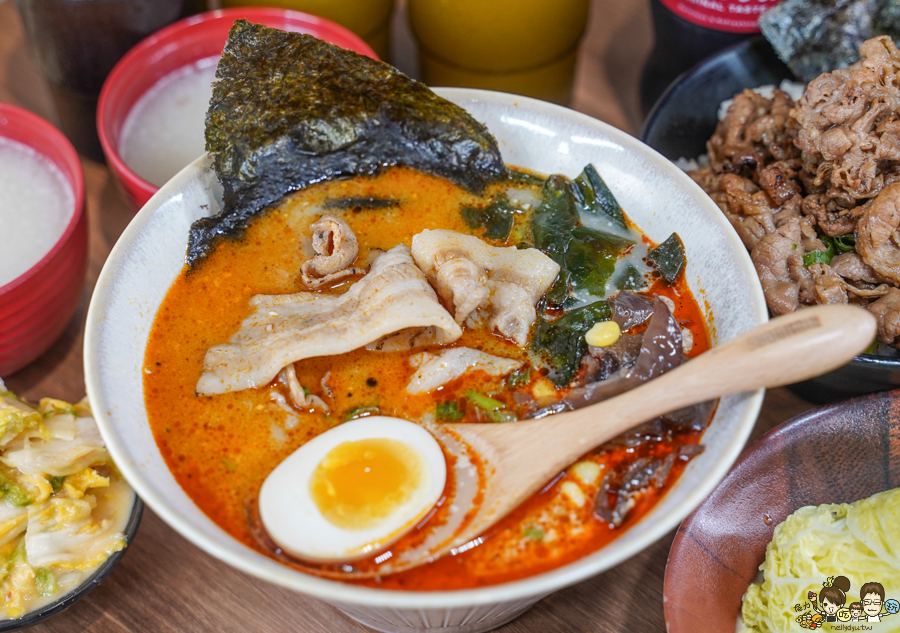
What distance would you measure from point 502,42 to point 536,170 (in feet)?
2.41

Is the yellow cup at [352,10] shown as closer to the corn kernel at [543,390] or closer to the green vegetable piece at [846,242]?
the corn kernel at [543,390]

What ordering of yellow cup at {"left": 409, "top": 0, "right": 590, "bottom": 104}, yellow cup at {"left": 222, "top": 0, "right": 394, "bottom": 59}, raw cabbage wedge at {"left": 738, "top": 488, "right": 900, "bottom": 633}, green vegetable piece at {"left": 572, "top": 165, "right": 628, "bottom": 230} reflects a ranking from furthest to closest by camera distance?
yellow cup at {"left": 222, "top": 0, "right": 394, "bottom": 59}
yellow cup at {"left": 409, "top": 0, "right": 590, "bottom": 104}
green vegetable piece at {"left": 572, "top": 165, "right": 628, "bottom": 230}
raw cabbage wedge at {"left": 738, "top": 488, "right": 900, "bottom": 633}

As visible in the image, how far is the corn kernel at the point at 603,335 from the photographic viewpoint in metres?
1.59

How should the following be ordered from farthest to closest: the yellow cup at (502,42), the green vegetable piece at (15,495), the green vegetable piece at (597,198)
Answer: the yellow cup at (502,42), the green vegetable piece at (597,198), the green vegetable piece at (15,495)

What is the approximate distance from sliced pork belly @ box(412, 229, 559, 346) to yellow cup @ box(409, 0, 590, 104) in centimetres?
103

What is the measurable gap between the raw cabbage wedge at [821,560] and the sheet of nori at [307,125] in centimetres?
115

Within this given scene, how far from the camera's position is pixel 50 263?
1950mm

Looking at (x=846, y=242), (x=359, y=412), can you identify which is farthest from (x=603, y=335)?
(x=846, y=242)

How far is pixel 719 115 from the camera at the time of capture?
2.52m

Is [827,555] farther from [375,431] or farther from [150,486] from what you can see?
[150,486]

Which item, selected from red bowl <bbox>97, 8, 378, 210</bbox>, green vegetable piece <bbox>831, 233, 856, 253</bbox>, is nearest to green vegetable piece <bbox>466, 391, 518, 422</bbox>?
green vegetable piece <bbox>831, 233, 856, 253</bbox>

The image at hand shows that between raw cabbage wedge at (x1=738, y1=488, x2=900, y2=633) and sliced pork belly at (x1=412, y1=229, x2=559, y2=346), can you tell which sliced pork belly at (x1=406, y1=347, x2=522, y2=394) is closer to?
sliced pork belly at (x1=412, y1=229, x2=559, y2=346)

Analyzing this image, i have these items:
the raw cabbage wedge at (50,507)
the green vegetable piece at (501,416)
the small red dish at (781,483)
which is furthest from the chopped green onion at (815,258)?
the raw cabbage wedge at (50,507)

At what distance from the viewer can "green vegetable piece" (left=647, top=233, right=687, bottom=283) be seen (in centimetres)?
176
